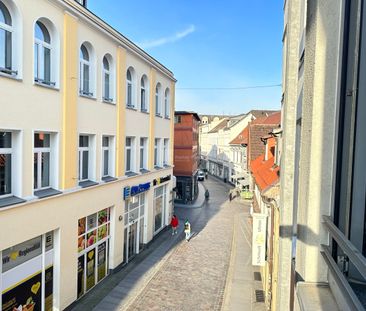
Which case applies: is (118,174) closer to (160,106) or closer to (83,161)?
(83,161)

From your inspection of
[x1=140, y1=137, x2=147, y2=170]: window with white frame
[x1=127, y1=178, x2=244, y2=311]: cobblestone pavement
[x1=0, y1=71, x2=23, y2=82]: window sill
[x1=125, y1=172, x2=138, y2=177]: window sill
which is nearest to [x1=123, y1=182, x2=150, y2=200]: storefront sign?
[x1=125, y1=172, x2=138, y2=177]: window sill

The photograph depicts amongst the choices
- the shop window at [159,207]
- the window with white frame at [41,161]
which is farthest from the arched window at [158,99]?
the window with white frame at [41,161]

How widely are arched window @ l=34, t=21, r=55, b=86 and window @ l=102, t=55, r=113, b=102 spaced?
12.0 feet

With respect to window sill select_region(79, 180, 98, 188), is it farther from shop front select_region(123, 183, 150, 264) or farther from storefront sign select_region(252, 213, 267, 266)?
storefront sign select_region(252, 213, 267, 266)

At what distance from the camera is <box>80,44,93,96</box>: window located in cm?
1248

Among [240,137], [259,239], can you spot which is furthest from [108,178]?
[240,137]

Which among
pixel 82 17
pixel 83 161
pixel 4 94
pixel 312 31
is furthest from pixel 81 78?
pixel 312 31

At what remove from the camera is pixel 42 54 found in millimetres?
10195

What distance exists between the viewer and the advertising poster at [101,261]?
46.9ft

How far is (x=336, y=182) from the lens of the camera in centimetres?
204

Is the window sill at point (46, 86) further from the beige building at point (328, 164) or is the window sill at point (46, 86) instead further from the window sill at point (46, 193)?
the beige building at point (328, 164)

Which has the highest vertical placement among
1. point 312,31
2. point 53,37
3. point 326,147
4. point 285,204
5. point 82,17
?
Answer: point 82,17

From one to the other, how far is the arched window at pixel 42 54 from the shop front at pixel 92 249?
5000 millimetres

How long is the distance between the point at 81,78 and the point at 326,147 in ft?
37.5
